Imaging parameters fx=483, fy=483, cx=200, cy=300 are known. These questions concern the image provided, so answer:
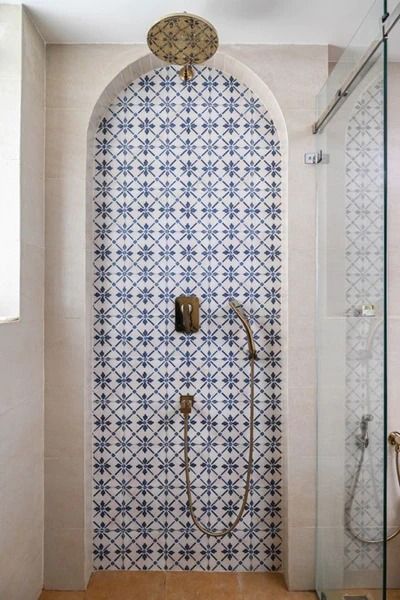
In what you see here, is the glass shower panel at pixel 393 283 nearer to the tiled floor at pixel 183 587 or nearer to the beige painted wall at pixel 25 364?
the tiled floor at pixel 183 587

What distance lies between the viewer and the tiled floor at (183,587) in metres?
2.06

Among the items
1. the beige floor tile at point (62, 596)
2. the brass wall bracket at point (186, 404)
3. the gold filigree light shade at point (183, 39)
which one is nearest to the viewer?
the gold filigree light shade at point (183, 39)

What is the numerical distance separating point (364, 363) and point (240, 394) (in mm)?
820

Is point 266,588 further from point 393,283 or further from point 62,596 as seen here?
point 393,283

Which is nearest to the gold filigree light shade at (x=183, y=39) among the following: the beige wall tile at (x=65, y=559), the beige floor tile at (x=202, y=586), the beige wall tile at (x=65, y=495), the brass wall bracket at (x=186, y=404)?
the brass wall bracket at (x=186, y=404)

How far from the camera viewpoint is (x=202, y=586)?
213 centimetres

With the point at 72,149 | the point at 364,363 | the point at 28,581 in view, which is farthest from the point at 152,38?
the point at 28,581

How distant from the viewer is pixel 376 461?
144 centimetres

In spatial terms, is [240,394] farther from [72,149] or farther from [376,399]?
[72,149]

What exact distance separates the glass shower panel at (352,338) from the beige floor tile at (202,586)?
1.26ft

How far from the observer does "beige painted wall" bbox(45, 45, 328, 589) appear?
2.10 m

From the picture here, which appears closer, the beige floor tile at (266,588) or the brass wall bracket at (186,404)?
the beige floor tile at (266,588)

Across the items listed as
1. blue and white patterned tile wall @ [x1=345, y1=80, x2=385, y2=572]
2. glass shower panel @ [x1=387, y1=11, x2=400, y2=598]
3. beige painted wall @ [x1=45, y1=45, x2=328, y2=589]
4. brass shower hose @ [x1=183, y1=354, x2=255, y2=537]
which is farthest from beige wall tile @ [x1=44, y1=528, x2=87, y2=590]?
glass shower panel @ [x1=387, y1=11, x2=400, y2=598]

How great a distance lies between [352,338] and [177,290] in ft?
2.90
